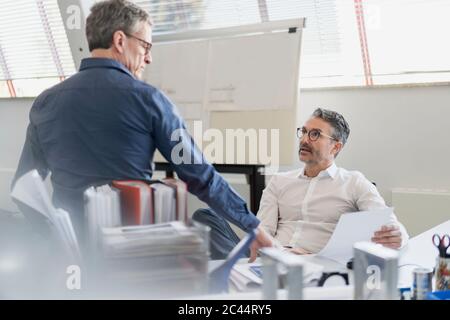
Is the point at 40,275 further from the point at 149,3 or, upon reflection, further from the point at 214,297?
the point at 149,3

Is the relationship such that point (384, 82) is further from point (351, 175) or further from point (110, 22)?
point (110, 22)

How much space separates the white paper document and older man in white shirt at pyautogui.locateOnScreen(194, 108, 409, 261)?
640 millimetres

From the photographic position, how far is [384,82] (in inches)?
126

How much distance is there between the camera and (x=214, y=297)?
2.33ft

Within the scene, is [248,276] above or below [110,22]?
below

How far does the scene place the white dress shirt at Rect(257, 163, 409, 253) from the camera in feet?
6.64

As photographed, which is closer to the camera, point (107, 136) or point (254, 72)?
point (107, 136)

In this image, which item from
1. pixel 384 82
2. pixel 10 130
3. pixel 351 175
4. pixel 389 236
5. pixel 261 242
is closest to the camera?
pixel 261 242

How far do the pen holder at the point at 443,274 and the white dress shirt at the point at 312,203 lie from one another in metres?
0.85

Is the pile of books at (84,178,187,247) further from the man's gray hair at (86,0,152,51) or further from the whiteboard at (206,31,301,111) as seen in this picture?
the whiteboard at (206,31,301,111)

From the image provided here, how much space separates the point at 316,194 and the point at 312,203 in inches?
1.6

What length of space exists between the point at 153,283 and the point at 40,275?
260 mm

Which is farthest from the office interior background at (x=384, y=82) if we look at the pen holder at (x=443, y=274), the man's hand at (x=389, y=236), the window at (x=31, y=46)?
the pen holder at (x=443, y=274)

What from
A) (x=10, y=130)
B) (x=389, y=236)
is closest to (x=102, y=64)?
(x=389, y=236)
